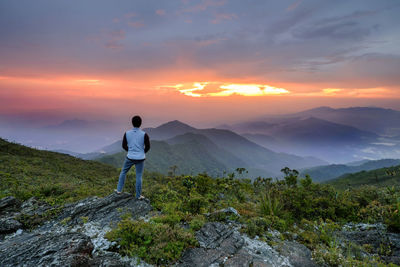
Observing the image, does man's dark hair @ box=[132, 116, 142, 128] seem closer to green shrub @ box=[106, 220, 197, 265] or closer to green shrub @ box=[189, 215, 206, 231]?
green shrub @ box=[106, 220, 197, 265]

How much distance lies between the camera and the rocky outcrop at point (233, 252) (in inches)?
219

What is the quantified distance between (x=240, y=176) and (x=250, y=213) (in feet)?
21.8

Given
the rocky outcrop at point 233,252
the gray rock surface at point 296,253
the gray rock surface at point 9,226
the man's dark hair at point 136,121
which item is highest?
the man's dark hair at point 136,121

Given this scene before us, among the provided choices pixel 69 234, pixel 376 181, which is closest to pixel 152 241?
pixel 69 234

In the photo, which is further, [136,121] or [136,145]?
[136,145]

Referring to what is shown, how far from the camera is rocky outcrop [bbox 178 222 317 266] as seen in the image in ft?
18.3

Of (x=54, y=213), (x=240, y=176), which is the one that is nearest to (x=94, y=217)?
(x=54, y=213)

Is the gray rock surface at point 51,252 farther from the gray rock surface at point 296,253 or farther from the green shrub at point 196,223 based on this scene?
the gray rock surface at point 296,253

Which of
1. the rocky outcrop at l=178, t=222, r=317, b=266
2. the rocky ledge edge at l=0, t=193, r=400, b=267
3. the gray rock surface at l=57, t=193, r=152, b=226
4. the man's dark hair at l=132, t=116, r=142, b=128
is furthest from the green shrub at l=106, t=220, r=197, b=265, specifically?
the man's dark hair at l=132, t=116, r=142, b=128

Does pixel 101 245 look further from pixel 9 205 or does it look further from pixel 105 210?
pixel 9 205

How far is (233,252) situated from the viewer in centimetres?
608

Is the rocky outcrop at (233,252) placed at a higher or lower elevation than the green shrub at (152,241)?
lower

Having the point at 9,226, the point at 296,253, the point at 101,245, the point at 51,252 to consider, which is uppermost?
the point at 51,252

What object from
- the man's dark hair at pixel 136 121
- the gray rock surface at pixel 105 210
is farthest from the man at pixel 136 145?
the gray rock surface at pixel 105 210
